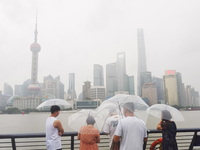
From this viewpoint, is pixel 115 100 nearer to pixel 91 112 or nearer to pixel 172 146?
pixel 91 112

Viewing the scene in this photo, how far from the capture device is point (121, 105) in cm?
305

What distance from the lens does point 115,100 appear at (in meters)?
3.27

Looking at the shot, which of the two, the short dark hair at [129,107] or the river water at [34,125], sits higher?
the short dark hair at [129,107]

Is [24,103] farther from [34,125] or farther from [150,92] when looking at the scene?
[34,125]

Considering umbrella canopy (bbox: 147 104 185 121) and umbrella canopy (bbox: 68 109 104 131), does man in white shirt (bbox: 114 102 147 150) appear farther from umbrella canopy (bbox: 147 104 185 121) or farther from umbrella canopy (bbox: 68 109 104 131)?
umbrella canopy (bbox: 147 104 185 121)

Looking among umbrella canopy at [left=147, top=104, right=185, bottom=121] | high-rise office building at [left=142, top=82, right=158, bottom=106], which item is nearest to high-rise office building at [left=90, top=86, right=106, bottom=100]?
high-rise office building at [left=142, top=82, right=158, bottom=106]

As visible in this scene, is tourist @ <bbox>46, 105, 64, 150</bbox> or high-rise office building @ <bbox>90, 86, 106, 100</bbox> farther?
high-rise office building @ <bbox>90, 86, 106, 100</bbox>

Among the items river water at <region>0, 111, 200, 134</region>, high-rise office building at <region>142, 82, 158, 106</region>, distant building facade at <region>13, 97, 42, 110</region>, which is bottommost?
river water at <region>0, 111, 200, 134</region>

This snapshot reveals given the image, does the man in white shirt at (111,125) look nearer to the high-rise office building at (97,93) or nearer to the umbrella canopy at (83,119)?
the umbrella canopy at (83,119)

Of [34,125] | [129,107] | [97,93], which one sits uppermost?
[97,93]

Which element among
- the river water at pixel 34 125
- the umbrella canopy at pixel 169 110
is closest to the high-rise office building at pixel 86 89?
the river water at pixel 34 125

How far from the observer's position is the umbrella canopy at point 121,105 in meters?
3.16

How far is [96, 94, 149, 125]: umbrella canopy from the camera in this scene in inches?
124

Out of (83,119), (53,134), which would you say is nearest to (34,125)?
(83,119)
